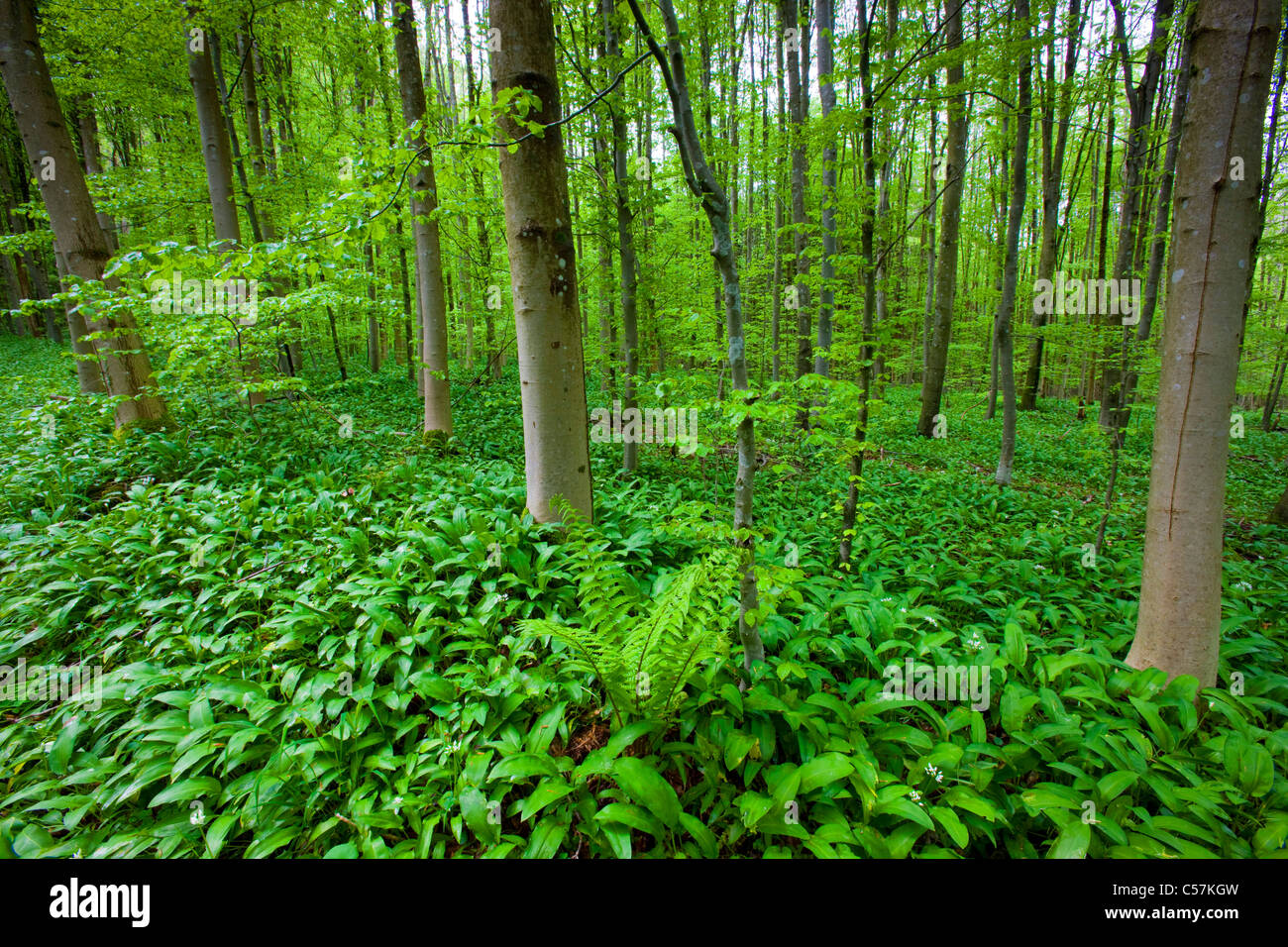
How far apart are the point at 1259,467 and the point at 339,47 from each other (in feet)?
64.0

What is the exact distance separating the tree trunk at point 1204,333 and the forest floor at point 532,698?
15.6 inches

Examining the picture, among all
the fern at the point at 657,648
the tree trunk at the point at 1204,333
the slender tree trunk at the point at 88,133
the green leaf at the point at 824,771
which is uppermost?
the slender tree trunk at the point at 88,133

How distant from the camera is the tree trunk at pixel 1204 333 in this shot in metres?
2.27

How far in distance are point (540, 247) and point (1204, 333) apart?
3759 mm

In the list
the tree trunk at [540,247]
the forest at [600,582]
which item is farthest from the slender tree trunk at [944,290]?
the tree trunk at [540,247]

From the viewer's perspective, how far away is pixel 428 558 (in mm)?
3553

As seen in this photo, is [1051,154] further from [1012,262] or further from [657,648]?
[657,648]

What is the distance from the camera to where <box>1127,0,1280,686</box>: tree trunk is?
2.27 meters

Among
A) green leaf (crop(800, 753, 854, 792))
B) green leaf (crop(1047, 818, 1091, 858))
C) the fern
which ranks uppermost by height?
the fern

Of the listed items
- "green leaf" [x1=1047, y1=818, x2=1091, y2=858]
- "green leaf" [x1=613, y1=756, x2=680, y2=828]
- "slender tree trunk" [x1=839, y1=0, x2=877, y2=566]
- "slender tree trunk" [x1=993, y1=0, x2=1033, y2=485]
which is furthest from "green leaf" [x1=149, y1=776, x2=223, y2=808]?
"slender tree trunk" [x1=993, y1=0, x2=1033, y2=485]

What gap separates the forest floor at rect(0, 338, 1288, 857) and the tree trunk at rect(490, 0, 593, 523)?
89 centimetres

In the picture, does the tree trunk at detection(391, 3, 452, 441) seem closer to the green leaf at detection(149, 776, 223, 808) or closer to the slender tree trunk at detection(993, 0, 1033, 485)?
the green leaf at detection(149, 776, 223, 808)

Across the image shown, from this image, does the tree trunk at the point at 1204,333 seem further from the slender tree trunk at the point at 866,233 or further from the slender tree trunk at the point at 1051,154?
the slender tree trunk at the point at 1051,154
